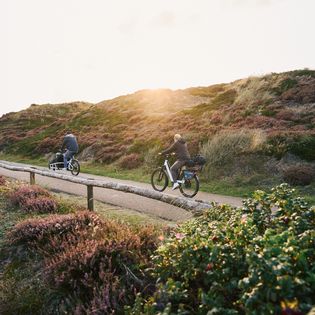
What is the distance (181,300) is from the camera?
160 inches

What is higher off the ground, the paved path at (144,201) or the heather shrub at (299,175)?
the heather shrub at (299,175)

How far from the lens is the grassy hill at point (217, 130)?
57.7 ft

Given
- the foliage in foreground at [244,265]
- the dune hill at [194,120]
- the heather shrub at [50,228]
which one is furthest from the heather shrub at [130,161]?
the foliage in foreground at [244,265]

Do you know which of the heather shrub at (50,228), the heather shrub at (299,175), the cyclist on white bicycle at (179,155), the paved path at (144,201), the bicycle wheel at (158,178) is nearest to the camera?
the heather shrub at (50,228)

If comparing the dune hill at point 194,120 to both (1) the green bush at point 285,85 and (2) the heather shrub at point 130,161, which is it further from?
(2) the heather shrub at point 130,161

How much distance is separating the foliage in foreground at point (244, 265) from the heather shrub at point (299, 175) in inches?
419

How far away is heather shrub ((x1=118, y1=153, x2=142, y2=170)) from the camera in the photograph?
2334 centimetres

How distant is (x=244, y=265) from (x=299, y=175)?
12.1m

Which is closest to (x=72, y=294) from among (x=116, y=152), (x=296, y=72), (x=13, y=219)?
→ (x=13, y=219)

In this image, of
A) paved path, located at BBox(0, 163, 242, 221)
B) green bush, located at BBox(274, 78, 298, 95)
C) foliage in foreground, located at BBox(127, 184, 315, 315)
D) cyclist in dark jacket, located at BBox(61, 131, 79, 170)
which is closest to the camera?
foliage in foreground, located at BBox(127, 184, 315, 315)

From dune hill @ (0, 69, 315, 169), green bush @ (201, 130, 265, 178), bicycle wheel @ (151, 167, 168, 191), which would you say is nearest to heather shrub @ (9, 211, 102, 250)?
bicycle wheel @ (151, 167, 168, 191)

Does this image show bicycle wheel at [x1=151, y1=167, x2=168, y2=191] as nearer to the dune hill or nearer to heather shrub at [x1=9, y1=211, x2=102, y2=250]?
the dune hill

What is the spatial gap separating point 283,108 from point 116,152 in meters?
11.1

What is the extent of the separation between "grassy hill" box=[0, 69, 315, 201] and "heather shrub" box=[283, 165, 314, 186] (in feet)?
0.12
